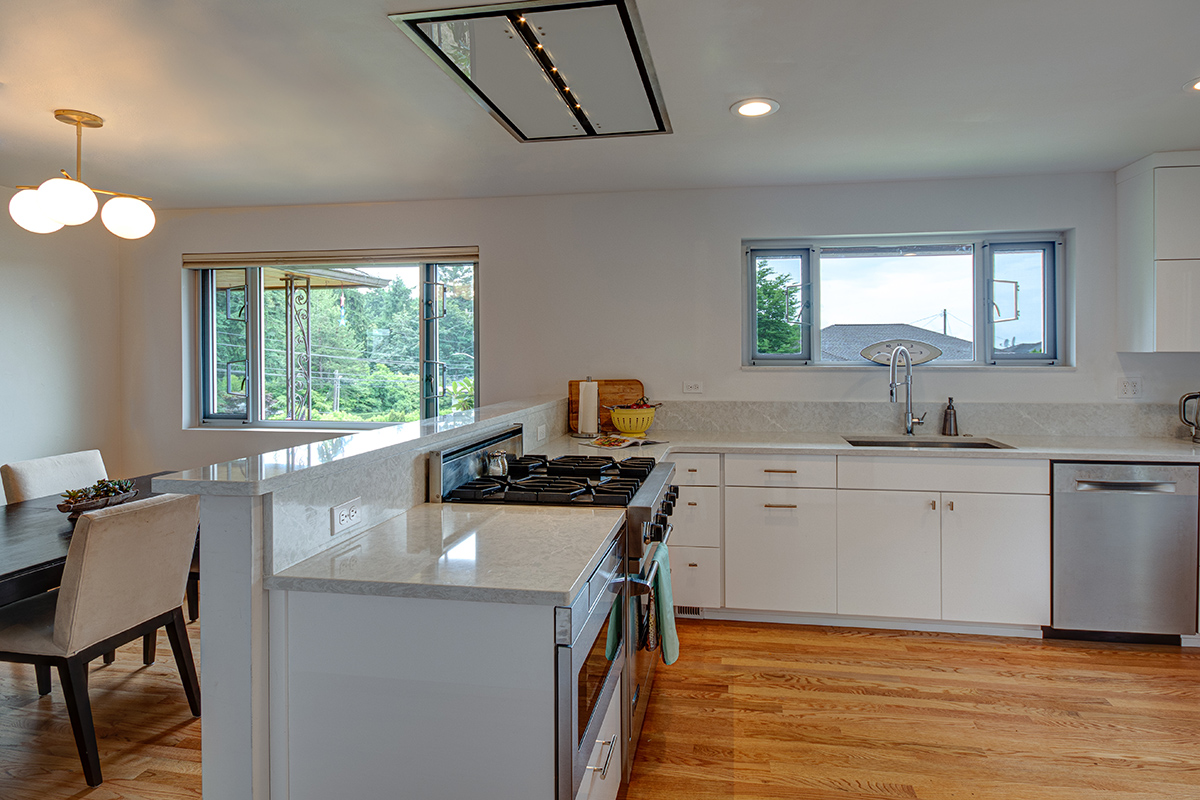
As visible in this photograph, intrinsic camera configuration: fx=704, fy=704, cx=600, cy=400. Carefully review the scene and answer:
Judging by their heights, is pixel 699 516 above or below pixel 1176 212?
below

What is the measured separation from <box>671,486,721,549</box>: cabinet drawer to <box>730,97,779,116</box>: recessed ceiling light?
1.65 m

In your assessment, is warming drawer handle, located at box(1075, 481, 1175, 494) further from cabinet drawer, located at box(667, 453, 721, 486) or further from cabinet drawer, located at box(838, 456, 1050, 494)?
cabinet drawer, located at box(667, 453, 721, 486)

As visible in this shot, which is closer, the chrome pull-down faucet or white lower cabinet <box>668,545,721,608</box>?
white lower cabinet <box>668,545,721,608</box>

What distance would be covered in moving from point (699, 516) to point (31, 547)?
2525mm

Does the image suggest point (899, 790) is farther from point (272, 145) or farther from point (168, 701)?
point (272, 145)

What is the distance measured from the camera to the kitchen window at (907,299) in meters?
3.71

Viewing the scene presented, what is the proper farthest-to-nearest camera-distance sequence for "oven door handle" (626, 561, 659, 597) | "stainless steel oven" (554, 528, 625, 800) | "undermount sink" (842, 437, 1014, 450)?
"undermount sink" (842, 437, 1014, 450), "oven door handle" (626, 561, 659, 597), "stainless steel oven" (554, 528, 625, 800)

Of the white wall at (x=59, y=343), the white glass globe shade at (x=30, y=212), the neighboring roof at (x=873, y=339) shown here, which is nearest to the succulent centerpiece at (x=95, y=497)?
the white glass globe shade at (x=30, y=212)

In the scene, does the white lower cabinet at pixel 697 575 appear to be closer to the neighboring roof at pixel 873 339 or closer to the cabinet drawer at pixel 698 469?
the cabinet drawer at pixel 698 469

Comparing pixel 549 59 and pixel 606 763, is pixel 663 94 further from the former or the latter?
pixel 606 763

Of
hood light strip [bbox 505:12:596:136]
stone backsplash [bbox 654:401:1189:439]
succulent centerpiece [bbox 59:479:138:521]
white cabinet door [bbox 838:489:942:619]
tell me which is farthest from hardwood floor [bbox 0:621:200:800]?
white cabinet door [bbox 838:489:942:619]

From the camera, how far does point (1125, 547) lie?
9.95ft

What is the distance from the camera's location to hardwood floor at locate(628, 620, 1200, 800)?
207cm

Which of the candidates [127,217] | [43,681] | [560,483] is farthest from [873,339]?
[43,681]
